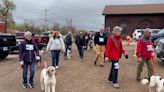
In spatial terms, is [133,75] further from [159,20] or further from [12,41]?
[159,20]

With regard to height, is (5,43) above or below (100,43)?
below

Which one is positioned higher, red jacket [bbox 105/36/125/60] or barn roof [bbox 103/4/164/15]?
barn roof [bbox 103/4/164/15]

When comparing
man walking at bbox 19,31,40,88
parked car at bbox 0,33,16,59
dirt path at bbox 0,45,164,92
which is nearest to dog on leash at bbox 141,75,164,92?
dirt path at bbox 0,45,164,92

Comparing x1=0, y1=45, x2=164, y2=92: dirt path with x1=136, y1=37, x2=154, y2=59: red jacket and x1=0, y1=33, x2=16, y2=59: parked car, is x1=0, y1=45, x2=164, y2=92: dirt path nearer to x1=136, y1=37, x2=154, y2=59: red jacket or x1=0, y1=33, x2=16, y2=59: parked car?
x1=136, y1=37, x2=154, y2=59: red jacket

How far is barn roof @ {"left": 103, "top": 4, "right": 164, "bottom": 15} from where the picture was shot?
5612cm

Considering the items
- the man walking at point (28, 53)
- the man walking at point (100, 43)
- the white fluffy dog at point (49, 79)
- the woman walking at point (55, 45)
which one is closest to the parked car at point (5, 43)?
the woman walking at point (55, 45)

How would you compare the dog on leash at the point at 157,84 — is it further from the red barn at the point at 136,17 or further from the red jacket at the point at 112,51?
the red barn at the point at 136,17

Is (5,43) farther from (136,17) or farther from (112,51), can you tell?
(136,17)

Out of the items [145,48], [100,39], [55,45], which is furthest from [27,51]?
[100,39]

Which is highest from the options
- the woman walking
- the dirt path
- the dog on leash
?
the woman walking

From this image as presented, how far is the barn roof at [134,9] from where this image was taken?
184ft

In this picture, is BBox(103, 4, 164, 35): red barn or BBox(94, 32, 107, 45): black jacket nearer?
BBox(94, 32, 107, 45): black jacket

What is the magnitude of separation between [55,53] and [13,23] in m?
83.3

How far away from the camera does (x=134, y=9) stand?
57844 mm
